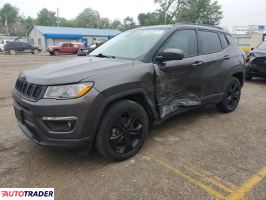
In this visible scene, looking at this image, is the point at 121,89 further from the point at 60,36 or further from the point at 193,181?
the point at 60,36

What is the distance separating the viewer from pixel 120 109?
10.4 ft

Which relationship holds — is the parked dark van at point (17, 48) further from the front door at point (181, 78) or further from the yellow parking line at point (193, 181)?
the yellow parking line at point (193, 181)

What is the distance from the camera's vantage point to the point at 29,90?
307 cm

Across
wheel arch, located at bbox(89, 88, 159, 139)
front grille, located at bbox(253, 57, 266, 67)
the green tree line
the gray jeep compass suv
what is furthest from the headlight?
the green tree line

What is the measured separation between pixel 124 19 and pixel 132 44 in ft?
288

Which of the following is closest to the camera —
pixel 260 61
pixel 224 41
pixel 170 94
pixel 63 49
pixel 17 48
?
pixel 170 94

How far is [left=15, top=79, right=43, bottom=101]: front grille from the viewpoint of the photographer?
2.92m

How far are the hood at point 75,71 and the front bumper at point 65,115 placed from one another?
0.74ft

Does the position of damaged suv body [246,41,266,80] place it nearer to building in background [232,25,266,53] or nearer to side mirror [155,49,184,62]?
side mirror [155,49,184,62]

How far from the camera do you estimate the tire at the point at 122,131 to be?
309 cm

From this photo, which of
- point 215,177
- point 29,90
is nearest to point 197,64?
point 215,177

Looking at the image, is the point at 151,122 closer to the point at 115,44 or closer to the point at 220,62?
the point at 115,44

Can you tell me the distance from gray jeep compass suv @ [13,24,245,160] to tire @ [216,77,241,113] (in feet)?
1.58

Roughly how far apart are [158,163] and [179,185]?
515mm
